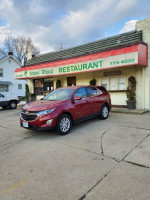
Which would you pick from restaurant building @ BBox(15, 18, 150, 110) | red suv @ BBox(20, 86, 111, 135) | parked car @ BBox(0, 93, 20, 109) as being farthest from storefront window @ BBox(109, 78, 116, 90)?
parked car @ BBox(0, 93, 20, 109)

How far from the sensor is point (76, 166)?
3174 millimetres

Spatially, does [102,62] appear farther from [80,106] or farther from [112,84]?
[80,106]

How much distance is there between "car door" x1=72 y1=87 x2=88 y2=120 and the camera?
5686 millimetres

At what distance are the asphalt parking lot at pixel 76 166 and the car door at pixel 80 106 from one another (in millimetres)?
844

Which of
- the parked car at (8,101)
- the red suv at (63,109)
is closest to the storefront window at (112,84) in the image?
the red suv at (63,109)

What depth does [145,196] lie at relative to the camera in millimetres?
2252

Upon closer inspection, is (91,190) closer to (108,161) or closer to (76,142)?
(108,161)

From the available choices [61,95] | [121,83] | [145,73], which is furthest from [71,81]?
[61,95]

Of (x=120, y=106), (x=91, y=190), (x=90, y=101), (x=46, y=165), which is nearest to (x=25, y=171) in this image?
(x=46, y=165)

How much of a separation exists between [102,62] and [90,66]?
96 centimetres

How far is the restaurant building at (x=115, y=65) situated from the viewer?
8766 mm

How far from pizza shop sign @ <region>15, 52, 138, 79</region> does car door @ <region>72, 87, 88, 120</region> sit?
149 inches

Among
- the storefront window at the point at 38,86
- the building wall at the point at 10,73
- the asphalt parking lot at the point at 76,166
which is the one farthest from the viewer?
the building wall at the point at 10,73

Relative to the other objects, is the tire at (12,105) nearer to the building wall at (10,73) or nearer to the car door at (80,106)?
the car door at (80,106)
